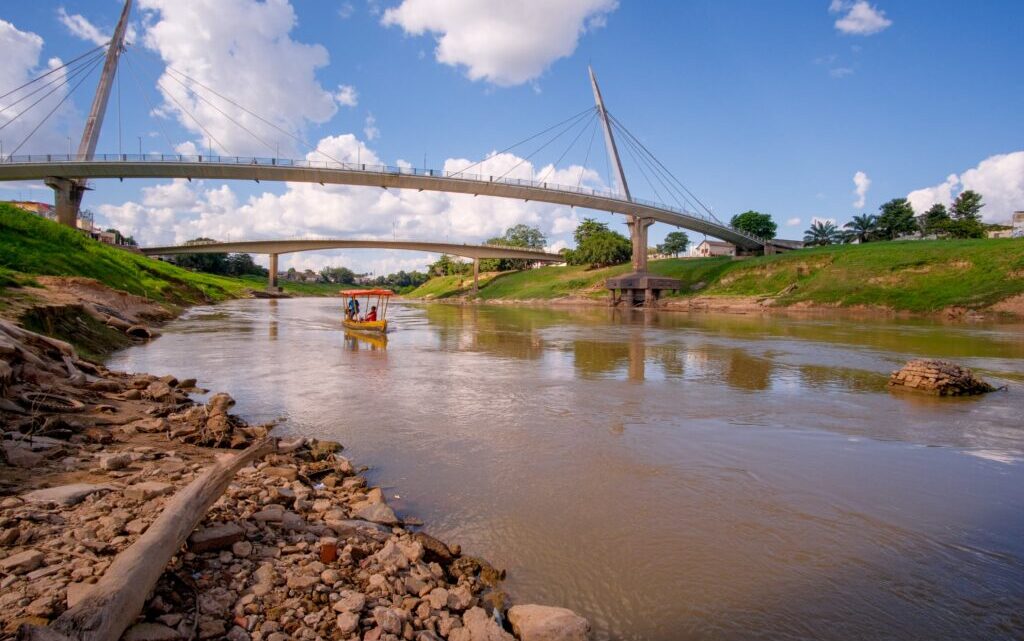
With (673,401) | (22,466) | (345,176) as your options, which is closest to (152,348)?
(22,466)

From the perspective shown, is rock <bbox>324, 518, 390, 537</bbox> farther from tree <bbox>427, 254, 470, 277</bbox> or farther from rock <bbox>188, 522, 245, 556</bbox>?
tree <bbox>427, 254, 470, 277</bbox>

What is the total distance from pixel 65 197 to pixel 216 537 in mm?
77490

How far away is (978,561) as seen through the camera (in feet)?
17.6

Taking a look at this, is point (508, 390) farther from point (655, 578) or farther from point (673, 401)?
point (655, 578)

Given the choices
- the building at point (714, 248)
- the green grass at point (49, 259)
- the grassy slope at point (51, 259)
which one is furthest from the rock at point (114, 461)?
the building at point (714, 248)

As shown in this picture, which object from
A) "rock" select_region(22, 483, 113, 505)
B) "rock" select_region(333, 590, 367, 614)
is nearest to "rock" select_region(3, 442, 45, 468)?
"rock" select_region(22, 483, 113, 505)

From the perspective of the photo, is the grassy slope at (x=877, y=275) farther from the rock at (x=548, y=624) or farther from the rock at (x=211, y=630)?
the rock at (x=211, y=630)

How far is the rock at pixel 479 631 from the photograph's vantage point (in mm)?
3904

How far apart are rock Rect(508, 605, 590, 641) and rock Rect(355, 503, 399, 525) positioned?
1.99m

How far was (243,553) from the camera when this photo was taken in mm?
4469

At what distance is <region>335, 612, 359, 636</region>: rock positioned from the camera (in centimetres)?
371

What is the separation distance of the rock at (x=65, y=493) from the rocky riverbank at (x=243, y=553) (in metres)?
0.01

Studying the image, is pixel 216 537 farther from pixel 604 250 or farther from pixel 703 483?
pixel 604 250

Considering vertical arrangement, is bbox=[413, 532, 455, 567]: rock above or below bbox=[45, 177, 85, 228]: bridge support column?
below
